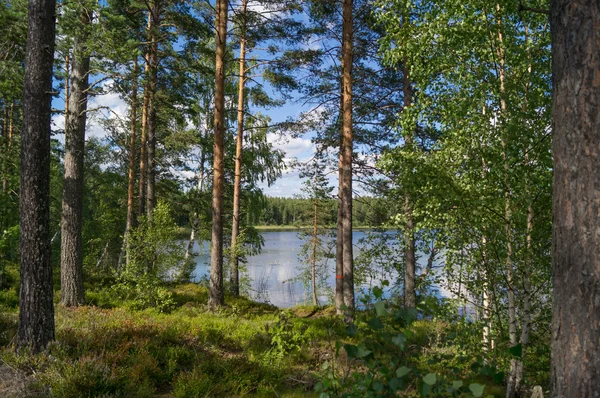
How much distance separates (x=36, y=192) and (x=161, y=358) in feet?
9.58

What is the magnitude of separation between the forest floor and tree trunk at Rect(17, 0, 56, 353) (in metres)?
0.40

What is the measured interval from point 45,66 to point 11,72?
4.03 meters

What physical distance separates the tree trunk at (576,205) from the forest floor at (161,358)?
36.9 inches

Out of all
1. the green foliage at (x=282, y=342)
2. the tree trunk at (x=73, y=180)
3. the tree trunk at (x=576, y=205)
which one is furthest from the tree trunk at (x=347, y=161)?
the tree trunk at (x=576, y=205)

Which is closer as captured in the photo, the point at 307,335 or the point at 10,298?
the point at 307,335

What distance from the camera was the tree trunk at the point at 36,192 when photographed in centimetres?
529

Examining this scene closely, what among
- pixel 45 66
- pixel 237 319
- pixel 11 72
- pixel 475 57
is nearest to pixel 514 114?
pixel 475 57

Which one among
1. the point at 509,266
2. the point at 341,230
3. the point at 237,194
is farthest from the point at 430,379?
the point at 237,194

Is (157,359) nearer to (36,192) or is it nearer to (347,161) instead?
(36,192)

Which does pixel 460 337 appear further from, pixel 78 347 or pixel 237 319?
pixel 237 319

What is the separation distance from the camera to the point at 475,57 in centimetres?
580

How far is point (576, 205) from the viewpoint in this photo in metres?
A: 2.34

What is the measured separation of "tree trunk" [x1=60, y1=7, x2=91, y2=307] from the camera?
8578mm

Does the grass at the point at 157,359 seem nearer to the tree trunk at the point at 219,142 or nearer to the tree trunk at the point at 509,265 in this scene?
the tree trunk at the point at 219,142
